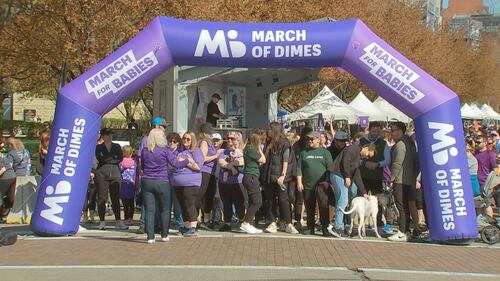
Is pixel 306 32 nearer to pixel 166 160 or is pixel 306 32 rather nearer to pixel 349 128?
pixel 166 160

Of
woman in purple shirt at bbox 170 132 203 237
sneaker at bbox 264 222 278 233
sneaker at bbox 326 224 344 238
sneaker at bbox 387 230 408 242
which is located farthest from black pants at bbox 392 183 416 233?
woman in purple shirt at bbox 170 132 203 237

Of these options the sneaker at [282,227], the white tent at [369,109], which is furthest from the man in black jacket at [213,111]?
the white tent at [369,109]

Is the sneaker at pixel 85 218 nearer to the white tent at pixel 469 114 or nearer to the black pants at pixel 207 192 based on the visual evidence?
the black pants at pixel 207 192

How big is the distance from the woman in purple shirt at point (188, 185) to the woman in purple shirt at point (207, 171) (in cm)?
65

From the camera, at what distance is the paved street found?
7.66 metres

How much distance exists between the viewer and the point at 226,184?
36.5ft

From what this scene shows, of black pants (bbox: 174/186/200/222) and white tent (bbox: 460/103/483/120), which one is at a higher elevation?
white tent (bbox: 460/103/483/120)

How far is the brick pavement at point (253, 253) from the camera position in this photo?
8.37 metres

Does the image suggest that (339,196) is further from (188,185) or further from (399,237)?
(188,185)

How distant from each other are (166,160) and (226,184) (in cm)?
171

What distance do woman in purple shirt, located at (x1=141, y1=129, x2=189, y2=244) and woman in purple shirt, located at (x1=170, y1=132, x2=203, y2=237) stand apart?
42cm

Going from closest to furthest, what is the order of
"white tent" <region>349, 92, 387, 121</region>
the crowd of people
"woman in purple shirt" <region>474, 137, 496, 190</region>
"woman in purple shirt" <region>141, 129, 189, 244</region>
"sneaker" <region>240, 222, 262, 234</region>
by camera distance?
"woman in purple shirt" <region>141, 129, 189, 244</region>
the crowd of people
"sneaker" <region>240, 222, 262, 234</region>
"woman in purple shirt" <region>474, 137, 496, 190</region>
"white tent" <region>349, 92, 387, 121</region>

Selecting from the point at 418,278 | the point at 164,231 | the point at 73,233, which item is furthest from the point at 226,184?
the point at 418,278

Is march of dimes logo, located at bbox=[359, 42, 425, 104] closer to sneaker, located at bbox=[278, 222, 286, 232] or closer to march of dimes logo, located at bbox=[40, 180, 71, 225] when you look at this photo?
sneaker, located at bbox=[278, 222, 286, 232]
